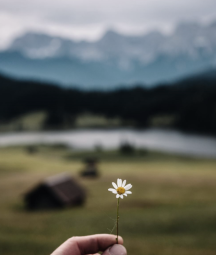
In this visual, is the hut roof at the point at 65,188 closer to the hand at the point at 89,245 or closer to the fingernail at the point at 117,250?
the hand at the point at 89,245

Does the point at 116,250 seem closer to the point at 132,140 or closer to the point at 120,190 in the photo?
the point at 120,190

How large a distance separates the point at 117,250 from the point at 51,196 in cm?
3815

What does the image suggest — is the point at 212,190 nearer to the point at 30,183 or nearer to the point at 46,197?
the point at 46,197

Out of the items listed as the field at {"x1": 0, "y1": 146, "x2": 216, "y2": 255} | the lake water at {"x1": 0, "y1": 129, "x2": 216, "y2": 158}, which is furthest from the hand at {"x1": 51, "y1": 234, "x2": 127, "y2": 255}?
the lake water at {"x1": 0, "y1": 129, "x2": 216, "y2": 158}

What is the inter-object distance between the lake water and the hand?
11000 cm

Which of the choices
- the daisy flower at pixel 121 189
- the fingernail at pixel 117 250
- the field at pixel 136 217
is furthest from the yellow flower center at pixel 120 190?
the fingernail at pixel 117 250

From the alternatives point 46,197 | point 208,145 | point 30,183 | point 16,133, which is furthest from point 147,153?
point 16,133

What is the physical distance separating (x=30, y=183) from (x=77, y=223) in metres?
26.8

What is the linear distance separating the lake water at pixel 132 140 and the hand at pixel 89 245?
110m

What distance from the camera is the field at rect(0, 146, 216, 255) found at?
63.2 ft

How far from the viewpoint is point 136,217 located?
93.5ft

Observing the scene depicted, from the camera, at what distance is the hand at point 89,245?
7.96ft

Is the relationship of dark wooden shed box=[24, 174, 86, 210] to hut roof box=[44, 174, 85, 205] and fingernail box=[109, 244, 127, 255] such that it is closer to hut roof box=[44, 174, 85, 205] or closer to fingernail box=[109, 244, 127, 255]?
hut roof box=[44, 174, 85, 205]

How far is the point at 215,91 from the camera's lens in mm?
193000
